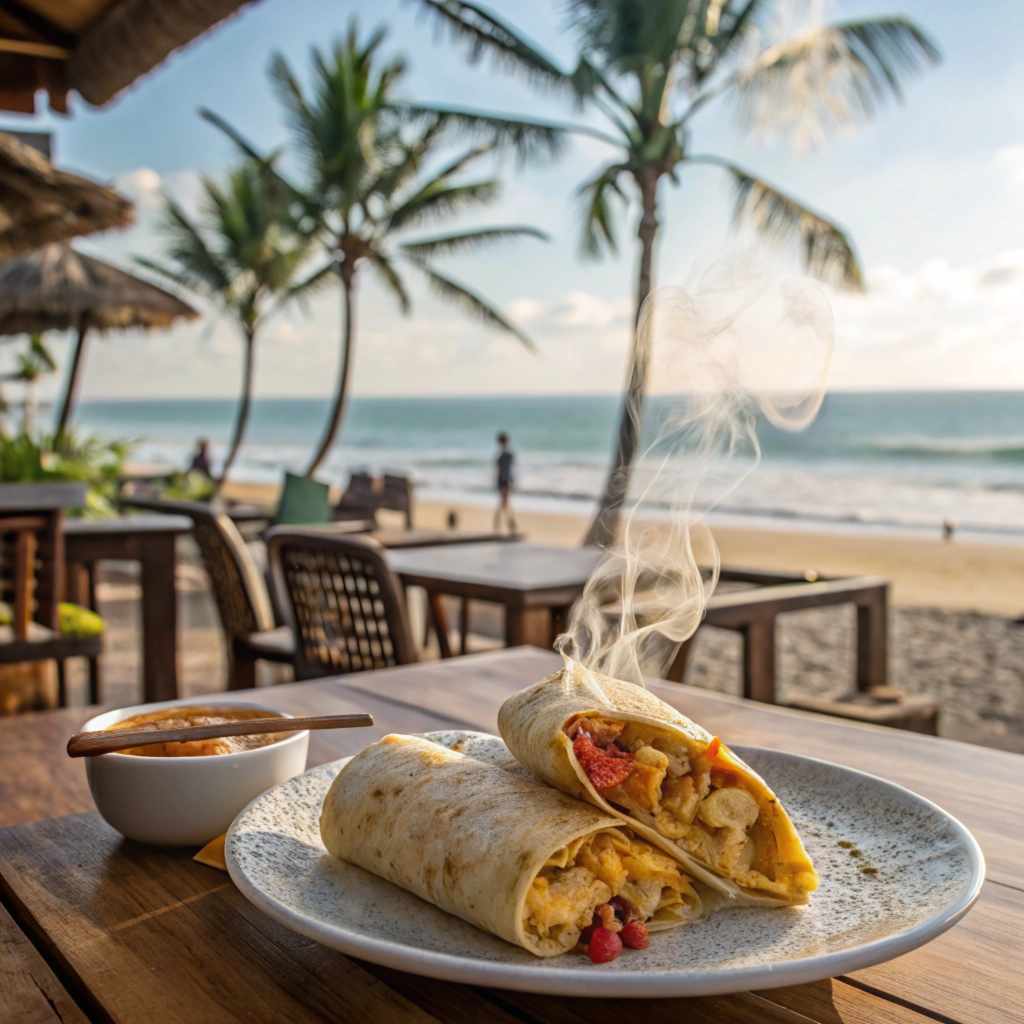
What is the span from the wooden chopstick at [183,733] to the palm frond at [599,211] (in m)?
9.95

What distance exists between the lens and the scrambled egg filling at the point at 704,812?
0.68m

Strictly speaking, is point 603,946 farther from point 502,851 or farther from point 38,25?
point 38,25

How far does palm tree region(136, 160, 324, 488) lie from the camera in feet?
55.9

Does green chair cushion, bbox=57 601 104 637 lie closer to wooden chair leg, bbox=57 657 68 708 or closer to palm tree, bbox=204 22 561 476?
wooden chair leg, bbox=57 657 68 708

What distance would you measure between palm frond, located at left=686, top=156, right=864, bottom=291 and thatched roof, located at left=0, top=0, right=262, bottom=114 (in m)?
8.52

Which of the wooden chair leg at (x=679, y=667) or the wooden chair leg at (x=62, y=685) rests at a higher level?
the wooden chair leg at (x=679, y=667)

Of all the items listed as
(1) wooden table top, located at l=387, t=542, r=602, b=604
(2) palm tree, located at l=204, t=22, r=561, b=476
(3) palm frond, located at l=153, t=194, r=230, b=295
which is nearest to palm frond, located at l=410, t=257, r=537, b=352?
(2) palm tree, located at l=204, t=22, r=561, b=476

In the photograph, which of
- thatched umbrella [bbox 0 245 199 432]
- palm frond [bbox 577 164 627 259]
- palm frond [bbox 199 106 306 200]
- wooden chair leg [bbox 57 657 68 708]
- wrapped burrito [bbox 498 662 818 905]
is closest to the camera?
wrapped burrito [bbox 498 662 818 905]

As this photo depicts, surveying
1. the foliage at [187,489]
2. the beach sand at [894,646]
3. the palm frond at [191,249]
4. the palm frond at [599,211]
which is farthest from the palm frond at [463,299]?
the beach sand at [894,646]

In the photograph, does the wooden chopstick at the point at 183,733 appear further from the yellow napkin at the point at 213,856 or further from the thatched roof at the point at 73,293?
the thatched roof at the point at 73,293

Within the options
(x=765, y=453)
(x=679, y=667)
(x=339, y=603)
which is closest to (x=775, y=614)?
(x=679, y=667)

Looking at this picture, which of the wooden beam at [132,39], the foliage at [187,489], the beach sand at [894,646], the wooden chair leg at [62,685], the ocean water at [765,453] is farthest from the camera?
the ocean water at [765,453]

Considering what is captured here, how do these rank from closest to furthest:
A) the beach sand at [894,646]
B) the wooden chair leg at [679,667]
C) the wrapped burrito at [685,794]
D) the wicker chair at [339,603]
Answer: the wrapped burrito at [685,794] < the wicker chair at [339,603] < the wooden chair leg at [679,667] < the beach sand at [894,646]

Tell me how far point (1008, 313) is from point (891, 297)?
17.4 ft
